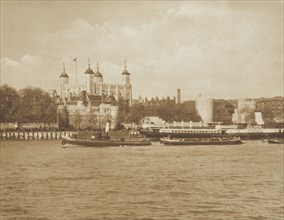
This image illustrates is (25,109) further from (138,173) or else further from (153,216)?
(153,216)

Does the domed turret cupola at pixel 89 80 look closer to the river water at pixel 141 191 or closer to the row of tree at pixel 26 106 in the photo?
the row of tree at pixel 26 106

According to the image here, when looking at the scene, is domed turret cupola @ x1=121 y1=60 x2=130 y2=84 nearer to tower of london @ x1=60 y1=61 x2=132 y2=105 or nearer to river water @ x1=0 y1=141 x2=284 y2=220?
tower of london @ x1=60 y1=61 x2=132 y2=105

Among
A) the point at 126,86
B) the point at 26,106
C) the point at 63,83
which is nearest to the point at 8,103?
the point at 26,106

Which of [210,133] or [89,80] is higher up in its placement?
[89,80]

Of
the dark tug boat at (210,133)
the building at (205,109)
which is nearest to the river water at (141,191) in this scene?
the dark tug boat at (210,133)

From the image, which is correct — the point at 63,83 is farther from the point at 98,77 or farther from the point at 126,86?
the point at 126,86

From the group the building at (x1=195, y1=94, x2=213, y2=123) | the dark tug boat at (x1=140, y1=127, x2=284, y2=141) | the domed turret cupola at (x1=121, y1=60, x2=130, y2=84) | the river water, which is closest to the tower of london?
the domed turret cupola at (x1=121, y1=60, x2=130, y2=84)

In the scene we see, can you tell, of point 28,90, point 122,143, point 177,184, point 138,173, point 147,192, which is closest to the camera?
point 147,192

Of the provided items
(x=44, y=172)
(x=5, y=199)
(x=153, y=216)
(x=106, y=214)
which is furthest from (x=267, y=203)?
(x=44, y=172)
